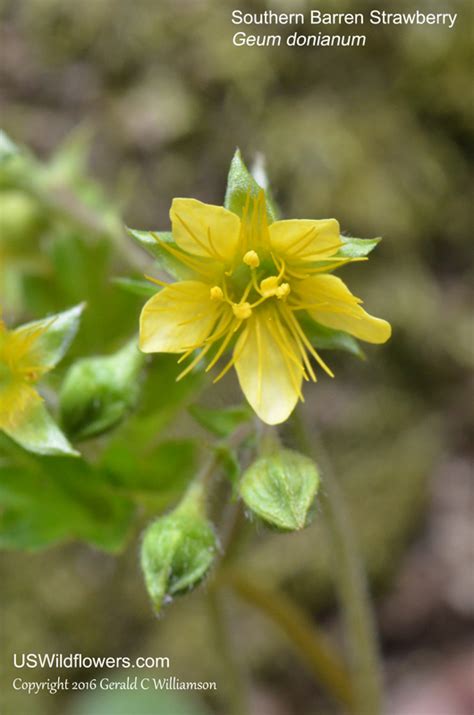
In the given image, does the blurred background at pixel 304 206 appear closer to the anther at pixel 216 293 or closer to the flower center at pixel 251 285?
the flower center at pixel 251 285

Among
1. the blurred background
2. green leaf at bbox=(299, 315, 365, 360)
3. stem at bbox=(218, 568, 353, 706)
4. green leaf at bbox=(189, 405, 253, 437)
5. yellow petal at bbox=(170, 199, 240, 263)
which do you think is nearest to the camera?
yellow petal at bbox=(170, 199, 240, 263)

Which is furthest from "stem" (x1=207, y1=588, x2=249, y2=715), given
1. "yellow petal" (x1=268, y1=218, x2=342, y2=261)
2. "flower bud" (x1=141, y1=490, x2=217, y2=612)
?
"yellow petal" (x1=268, y1=218, x2=342, y2=261)

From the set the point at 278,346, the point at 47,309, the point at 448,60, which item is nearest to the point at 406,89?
the point at 448,60

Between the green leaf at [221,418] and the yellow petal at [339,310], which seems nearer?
the yellow petal at [339,310]

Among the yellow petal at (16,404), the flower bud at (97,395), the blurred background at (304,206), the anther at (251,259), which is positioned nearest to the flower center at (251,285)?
the anther at (251,259)

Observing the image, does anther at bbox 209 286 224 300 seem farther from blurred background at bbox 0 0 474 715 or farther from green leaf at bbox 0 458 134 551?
blurred background at bbox 0 0 474 715

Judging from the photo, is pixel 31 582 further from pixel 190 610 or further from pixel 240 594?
pixel 240 594

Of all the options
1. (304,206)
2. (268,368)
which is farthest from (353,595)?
(304,206)
